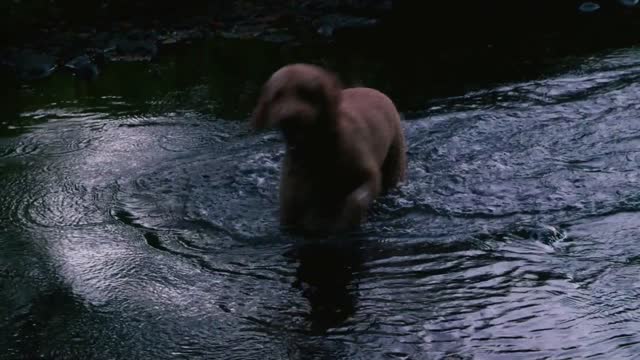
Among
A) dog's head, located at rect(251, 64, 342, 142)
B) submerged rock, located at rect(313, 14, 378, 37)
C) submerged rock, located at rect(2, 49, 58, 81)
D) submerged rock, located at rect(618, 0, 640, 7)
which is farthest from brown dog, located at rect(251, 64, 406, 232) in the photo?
submerged rock, located at rect(618, 0, 640, 7)

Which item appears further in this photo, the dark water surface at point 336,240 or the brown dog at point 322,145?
the brown dog at point 322,145

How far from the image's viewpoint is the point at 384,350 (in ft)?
14.1

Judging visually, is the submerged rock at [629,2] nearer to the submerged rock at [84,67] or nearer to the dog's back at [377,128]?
the submerged rock at [84,67]

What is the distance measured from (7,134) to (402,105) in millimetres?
3916

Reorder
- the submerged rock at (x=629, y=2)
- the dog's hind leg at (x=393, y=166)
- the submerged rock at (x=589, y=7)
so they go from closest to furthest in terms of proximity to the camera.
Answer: the dog's hind leg at (x=393, y=166), the submerged rock at (x=589, y=7), the submerged rock at (x=629, y=2)

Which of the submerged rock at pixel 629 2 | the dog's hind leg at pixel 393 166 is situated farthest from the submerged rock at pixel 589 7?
the dog's hind leg at pixel 393 166

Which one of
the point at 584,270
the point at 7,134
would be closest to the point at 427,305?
the point at 584,270

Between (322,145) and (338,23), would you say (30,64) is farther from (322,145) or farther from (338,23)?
(322,145)

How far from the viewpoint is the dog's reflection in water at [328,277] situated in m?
4.66

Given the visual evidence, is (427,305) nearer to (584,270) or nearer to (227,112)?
(584,270)

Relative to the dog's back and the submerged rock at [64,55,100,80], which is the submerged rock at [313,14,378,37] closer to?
the submerged rock at [64,55,100,80]

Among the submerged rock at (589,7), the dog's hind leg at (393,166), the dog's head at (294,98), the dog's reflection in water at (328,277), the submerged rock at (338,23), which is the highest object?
the dog's head at (294,98)

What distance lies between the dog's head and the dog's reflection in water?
865mm

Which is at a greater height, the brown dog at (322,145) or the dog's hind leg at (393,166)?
the brown dog at (322,145)
